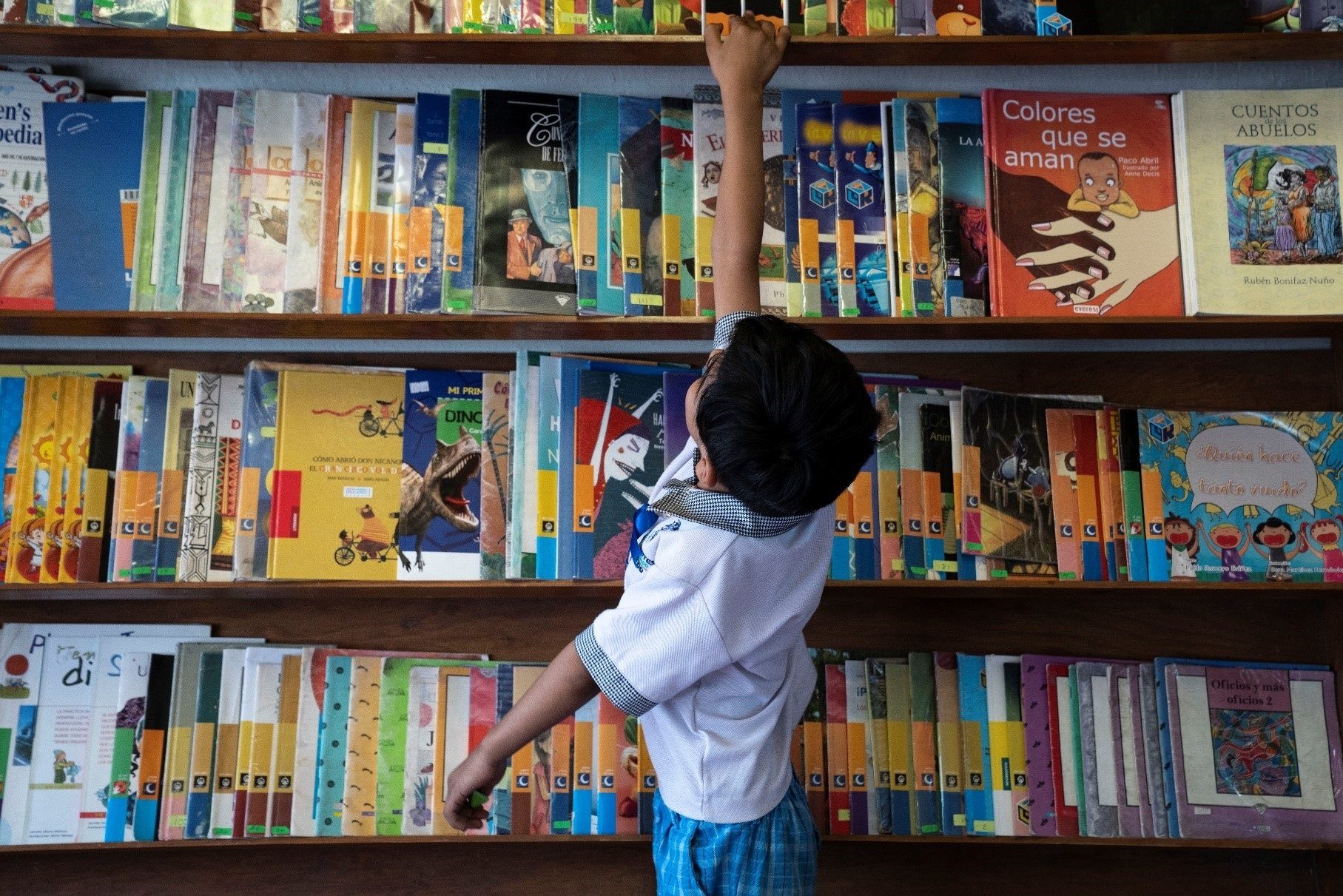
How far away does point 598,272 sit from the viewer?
1891mm

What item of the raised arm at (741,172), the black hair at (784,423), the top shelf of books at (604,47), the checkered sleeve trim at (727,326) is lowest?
the black hair at (784,423)

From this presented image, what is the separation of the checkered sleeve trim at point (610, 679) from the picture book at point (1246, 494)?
1.07 meters

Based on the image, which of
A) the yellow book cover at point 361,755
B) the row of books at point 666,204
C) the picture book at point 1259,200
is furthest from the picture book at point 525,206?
the picture book at point 1259,200

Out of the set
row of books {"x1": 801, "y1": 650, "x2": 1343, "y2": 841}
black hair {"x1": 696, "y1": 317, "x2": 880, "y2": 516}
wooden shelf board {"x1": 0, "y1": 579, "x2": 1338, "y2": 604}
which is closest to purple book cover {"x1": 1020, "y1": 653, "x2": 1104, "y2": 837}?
row of books {"x1": 801, "y1": 650, "x2": 1343, "y2": 841}

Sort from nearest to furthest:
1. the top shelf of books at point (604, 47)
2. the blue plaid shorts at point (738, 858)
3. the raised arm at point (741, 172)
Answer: the blue plaid shorts at point (738, 858) → the raised arm at point (741, 172) → the top shelf of books at point (604, 47)

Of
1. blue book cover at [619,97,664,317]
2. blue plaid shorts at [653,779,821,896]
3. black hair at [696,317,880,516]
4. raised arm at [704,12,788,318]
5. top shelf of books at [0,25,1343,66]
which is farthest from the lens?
blue book cover at [619,97,664,317]

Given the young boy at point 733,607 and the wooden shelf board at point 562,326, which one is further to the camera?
the wooden shelf board at point 562,326

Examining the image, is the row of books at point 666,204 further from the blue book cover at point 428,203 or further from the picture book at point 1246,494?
the picture book at point 1246,494

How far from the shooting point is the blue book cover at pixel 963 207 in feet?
6.27

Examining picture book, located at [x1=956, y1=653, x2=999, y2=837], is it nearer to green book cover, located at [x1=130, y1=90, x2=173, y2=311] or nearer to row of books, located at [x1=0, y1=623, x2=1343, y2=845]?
row of books, located at [x1=0, y1=623, x2=1343, y2=845]

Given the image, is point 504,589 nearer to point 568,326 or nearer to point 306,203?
point 568,326

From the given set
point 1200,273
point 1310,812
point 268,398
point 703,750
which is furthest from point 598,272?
point 1310,812

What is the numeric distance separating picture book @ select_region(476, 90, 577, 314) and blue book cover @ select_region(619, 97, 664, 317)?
98 mm

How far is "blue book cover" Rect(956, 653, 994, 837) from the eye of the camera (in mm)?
1964
